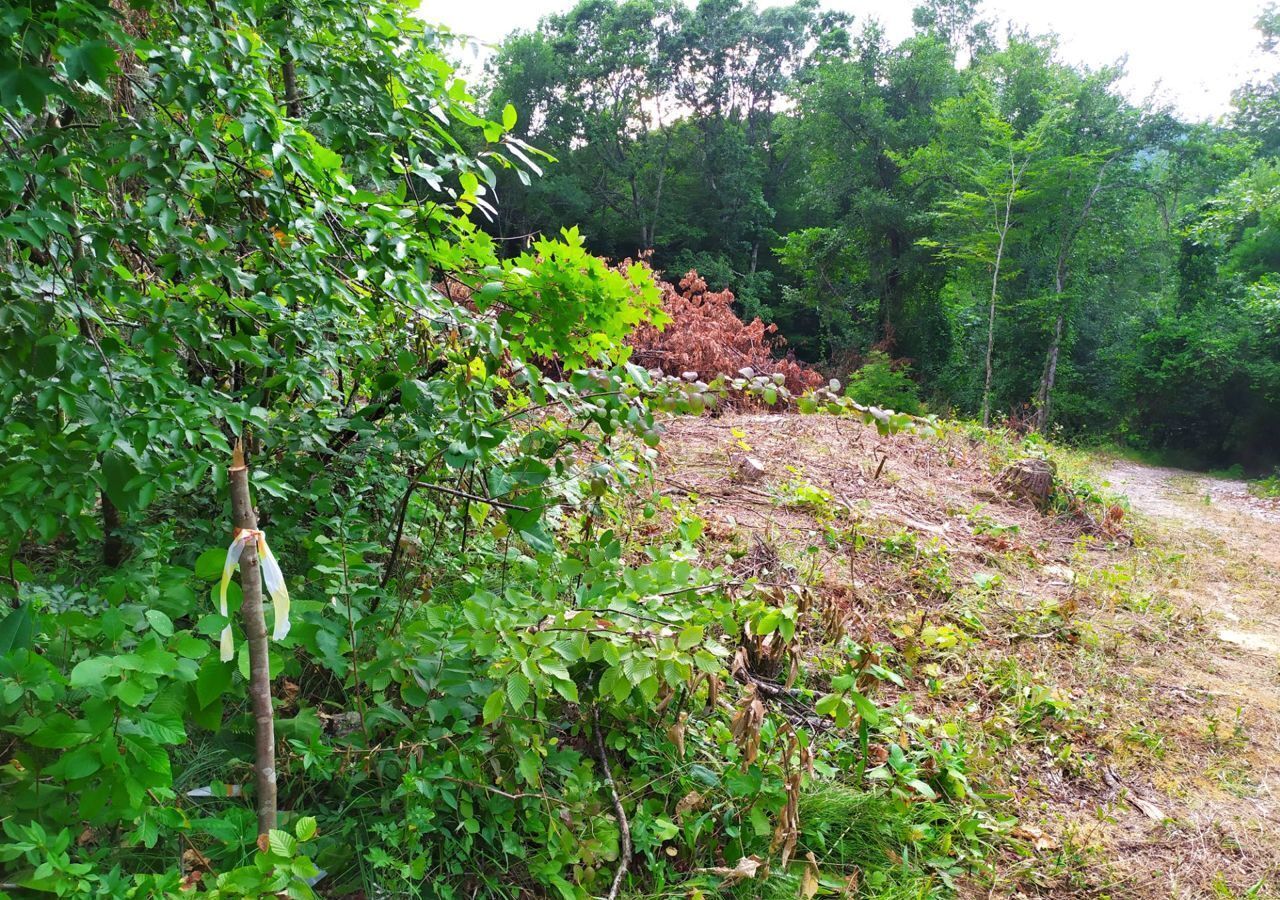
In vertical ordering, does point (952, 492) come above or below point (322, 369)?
below

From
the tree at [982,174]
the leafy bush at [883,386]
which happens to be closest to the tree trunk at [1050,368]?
the tree at [982,174]

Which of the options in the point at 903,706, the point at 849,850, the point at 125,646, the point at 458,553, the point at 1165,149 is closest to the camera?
the point at 125,646

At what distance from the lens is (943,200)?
15.0 m

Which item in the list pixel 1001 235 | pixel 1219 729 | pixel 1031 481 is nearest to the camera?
pixel 1219 729

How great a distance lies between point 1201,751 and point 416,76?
372 cm

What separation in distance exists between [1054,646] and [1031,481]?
307cm

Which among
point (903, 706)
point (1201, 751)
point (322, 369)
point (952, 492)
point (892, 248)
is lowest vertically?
point (1201, 751)

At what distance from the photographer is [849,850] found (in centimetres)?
189

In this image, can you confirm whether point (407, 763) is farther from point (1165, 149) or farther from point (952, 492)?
point (1165, 149)

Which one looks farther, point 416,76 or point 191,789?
point 416,76

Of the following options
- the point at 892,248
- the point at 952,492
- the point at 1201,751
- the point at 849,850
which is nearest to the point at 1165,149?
the point at 892,248

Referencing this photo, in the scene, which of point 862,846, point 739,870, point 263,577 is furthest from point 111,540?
point 862,846

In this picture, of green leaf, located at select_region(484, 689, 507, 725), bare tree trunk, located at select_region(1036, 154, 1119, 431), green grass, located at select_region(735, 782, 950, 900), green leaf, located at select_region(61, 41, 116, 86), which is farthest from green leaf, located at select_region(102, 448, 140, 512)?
bare tree trunk, located at select_region(1036, 154, 1119, 431)

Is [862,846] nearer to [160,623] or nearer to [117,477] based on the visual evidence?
[160,623]
